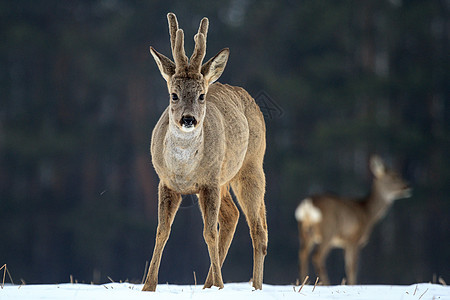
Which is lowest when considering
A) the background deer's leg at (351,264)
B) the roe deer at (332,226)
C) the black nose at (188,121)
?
the background deer's leg at (351,264)

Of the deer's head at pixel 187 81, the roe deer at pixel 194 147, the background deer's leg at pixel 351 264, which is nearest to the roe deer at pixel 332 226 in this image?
the background deer's leg at pixel 351 264

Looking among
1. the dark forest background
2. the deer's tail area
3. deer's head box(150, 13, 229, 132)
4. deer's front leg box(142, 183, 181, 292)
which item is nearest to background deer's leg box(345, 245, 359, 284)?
the deer's tail area

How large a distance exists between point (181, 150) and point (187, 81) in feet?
1.41

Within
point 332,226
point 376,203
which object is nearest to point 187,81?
point 332,226

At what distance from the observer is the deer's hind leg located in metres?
6.12

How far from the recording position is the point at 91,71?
2303cm

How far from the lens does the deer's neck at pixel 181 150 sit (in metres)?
5.26

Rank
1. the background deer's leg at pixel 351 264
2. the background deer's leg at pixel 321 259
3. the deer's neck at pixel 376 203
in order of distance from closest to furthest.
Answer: the background deer's leg at pixel 321 259 → the background deer's leg at pixel 351 264 → the deer's neck at pixel 376 203

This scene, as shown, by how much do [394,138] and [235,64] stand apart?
16.4ft

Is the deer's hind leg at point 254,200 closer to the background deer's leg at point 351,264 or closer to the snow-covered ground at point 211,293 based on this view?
the snow-covered ground at point 211,293

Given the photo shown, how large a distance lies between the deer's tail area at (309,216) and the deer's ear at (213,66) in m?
8.94

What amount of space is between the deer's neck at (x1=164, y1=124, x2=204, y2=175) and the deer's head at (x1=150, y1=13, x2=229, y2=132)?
0.24 ft

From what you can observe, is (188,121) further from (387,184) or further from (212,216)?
(387,184)

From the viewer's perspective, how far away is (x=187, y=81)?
532cm
